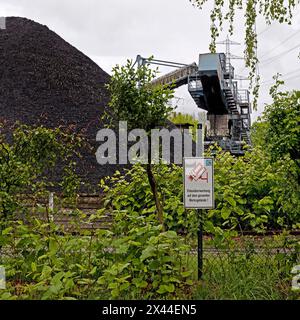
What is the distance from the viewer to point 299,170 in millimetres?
4336

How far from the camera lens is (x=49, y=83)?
20.1m

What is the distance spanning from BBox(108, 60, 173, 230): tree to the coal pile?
31.9ft

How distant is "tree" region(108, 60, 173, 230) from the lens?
183 inches

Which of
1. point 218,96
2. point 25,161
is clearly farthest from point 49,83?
point 25,161

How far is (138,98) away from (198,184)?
0.97m

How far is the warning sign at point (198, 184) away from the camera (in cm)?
435

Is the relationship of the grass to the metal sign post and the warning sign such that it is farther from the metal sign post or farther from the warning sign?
A: the warning sign

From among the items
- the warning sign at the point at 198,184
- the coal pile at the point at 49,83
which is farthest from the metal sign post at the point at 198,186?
the coal pile at the point at 49,83

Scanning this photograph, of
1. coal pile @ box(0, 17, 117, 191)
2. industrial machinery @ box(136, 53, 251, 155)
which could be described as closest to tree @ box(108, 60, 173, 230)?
coal pile @ box(0, 17, 117, 191)

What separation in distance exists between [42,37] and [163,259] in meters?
20.9

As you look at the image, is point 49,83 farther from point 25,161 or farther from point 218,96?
point 25,161
